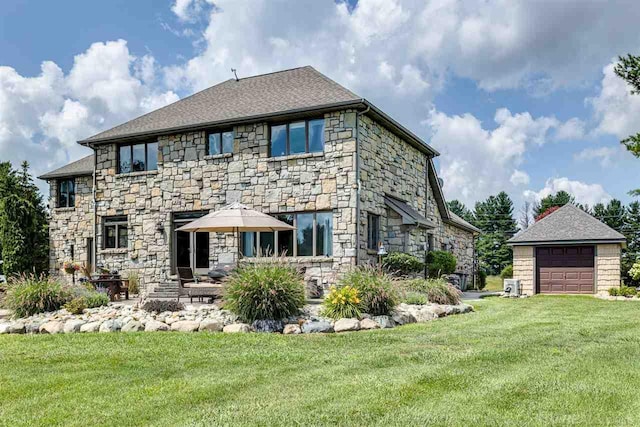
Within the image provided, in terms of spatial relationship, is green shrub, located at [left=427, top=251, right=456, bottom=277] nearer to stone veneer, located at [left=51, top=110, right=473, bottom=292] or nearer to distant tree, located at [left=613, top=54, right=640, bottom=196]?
stone veneer, located at [left=51, top=110, right=473, bottom=292]

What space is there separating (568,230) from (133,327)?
54.2 feet

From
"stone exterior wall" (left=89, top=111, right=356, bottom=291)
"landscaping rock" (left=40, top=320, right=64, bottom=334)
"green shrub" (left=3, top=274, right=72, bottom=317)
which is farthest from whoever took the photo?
"stone exterior wall" (left=89, top=111, right=356, bottom=291)

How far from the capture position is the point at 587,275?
65.3 feet

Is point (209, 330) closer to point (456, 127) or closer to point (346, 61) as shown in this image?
point (346, 61)

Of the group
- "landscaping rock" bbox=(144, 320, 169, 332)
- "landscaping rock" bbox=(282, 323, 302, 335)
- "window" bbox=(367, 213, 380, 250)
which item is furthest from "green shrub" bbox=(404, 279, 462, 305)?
"landscaping rock" bbox=(144, 320, 169, 332)

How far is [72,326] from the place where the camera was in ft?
31.0

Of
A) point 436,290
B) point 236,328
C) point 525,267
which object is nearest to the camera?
point 236,328

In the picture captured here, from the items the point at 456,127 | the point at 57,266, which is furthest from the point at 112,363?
the point at 57,266

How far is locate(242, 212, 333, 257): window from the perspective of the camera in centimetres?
1509

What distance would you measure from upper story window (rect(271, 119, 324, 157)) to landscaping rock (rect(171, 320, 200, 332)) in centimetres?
732

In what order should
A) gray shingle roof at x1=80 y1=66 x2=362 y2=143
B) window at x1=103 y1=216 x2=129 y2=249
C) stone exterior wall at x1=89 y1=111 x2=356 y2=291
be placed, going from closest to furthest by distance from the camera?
stone exterior wall at x1=89 y1=111 x2=356 y2=291 < gray shingle roof at x1=80 y1=66 x2=362 y2=143 < window at x1=103 y1=216 x2=129 y2=249

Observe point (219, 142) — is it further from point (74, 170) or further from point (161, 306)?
point (74, 170)

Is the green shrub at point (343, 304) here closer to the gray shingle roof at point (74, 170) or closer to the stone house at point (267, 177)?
the stone house at point (267, 177)

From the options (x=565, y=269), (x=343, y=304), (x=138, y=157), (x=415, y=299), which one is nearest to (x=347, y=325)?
(x=343, y=304)
